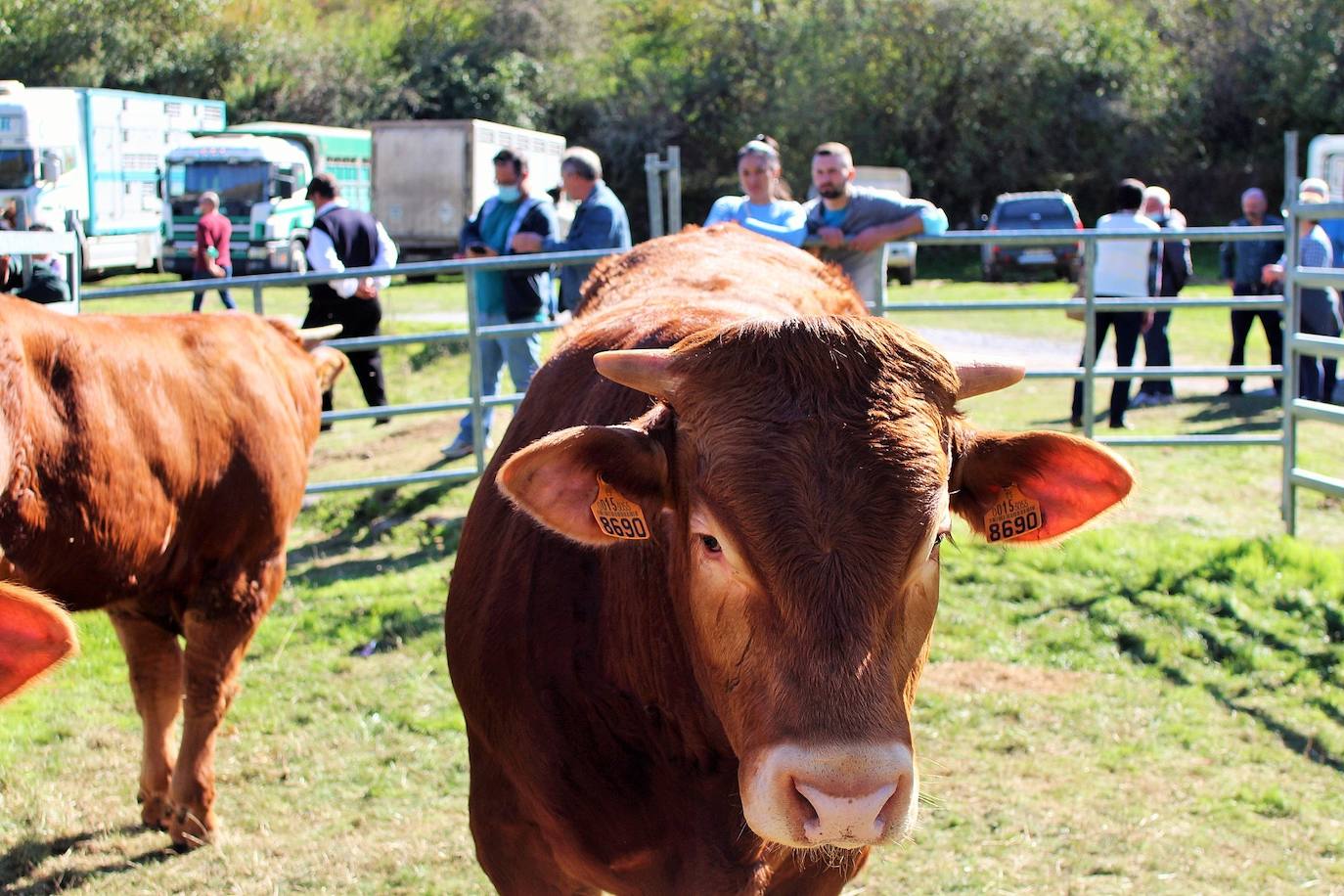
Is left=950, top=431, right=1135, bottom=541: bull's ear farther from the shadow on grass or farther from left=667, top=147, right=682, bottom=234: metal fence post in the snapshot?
left=667, top=147, right=682, bottom=234: metal fence post

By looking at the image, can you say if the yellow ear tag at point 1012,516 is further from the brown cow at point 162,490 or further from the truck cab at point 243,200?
the truck cab at point 243,200

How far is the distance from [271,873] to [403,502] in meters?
4.34

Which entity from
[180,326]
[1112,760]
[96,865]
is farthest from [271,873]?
[1112,760]

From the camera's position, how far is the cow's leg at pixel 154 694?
15.3 ft

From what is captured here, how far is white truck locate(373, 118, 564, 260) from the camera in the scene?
1118 inches

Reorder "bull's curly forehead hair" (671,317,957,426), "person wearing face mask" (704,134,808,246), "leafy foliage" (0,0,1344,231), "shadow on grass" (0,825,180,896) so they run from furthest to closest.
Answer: "leafy foliage" (0,0,1344,231), "person wearing face mask" (704,134,808,246), "shadow on grass" (0,825,180,896), "bull's curly forehead hair" (671,317,957,426)

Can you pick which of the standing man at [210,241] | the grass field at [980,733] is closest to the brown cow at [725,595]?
the grass field at [980,733]

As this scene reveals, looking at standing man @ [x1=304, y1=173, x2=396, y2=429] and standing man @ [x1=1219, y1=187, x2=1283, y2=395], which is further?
standing man @ [x1=1219, y1=187, x2=1283, y2=395]

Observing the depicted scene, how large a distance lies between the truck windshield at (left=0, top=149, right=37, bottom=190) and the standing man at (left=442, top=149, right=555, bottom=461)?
16.9m

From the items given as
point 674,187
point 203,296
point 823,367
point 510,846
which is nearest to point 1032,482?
point 823,367

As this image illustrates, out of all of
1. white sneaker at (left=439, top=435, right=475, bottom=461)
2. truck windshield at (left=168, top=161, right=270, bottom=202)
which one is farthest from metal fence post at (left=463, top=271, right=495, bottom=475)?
truck windshield at (left=168, top=161, right=270, bottom=202)

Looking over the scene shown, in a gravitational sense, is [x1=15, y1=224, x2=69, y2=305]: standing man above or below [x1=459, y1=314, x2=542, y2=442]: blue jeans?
above

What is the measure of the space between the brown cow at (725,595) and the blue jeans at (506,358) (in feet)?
19.2

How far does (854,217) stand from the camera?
25.9 feet
